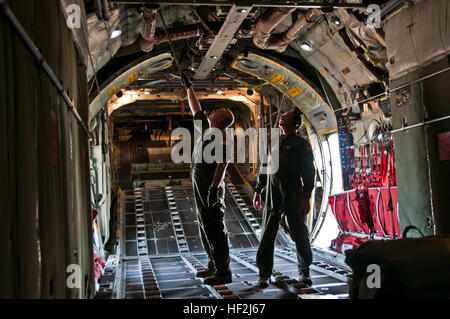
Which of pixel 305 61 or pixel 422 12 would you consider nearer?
pixel 422 12

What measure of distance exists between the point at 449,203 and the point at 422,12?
1.85 meters

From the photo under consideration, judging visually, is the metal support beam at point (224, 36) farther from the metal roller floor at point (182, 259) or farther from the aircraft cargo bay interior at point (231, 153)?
the metal roller floor at point (182, 259)

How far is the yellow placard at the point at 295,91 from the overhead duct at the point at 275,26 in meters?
1.03

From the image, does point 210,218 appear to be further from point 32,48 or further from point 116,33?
point 32,48

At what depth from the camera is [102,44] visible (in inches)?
215

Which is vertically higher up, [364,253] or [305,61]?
[305,61]

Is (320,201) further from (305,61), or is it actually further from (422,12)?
(422,12)

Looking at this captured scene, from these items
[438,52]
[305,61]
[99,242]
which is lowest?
[99,242]

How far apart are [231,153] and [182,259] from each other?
2728mm

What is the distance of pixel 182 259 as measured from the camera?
7.36m

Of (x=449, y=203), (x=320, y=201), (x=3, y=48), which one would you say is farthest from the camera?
(x=320, y=201)

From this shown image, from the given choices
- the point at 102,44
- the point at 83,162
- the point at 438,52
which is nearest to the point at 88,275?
the point at 83,162

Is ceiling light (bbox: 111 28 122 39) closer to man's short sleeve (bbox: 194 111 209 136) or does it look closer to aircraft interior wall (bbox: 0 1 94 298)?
man's short sleeve (bbox: 194 111 209 136)

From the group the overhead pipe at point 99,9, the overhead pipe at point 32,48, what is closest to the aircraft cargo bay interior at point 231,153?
the overhead pipe at point 32,48
